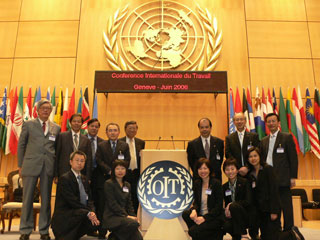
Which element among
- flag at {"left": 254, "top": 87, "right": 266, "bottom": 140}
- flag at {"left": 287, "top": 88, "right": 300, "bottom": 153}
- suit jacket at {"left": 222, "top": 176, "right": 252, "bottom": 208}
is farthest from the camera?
flag at {"left": 287, "top": 88, "right": 300, "bottom": 153}

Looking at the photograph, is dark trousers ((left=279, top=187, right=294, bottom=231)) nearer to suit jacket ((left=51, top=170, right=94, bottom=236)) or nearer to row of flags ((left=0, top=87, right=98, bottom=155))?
suit jacket ((left=51, top=170, right=94, bottom=236))

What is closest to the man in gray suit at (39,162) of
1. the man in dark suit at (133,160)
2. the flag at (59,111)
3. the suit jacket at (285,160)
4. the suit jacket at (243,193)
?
the man in dark suit at (133,160)

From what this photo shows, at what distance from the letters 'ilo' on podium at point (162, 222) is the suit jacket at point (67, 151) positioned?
2.18 ft

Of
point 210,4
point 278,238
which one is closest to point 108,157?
point 278,238

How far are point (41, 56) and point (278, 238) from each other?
620 cm

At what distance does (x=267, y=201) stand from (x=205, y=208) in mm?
619

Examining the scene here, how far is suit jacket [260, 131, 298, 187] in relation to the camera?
319cm

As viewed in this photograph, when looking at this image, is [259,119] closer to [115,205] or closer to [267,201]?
[267,201]

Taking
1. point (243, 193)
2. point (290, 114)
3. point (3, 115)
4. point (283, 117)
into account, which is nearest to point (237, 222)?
point (243, 193)

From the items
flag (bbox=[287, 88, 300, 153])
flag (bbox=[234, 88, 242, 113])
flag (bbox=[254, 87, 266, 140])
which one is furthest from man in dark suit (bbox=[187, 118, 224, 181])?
flag (bbox=[287, 88, 300, 153])

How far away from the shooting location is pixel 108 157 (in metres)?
3.56

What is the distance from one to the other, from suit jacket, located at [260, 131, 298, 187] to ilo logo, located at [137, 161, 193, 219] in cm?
97

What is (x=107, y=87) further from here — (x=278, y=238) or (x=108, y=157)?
(x=278, y=238)

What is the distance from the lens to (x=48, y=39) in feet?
23.0
